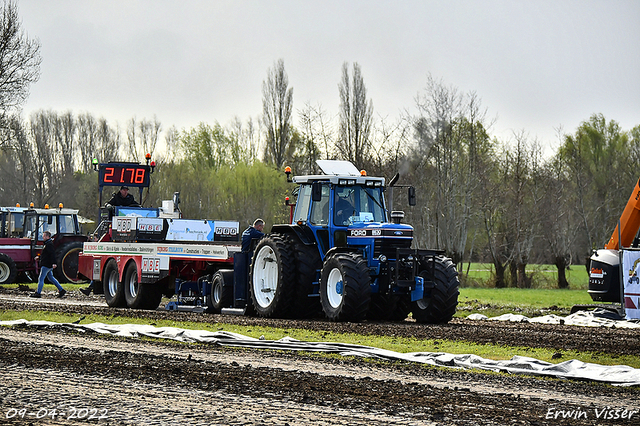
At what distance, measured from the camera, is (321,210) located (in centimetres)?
1616

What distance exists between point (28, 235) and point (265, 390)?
2382 cm

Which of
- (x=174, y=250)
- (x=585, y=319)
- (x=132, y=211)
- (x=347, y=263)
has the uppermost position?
(x=132, y=211)

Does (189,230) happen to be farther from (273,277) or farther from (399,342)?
(399,342)

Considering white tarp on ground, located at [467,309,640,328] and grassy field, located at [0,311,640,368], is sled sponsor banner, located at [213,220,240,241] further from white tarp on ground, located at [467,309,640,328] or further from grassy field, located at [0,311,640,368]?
white tarp on ground, located at [467,309,640,328]

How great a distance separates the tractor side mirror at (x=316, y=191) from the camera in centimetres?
1566

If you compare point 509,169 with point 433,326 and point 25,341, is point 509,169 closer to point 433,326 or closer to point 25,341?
point 433,326


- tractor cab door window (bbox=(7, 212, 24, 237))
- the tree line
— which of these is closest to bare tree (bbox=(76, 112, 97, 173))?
the tree line

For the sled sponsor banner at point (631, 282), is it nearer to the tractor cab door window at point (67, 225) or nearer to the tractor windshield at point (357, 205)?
the tractor windshield at point (357, 205)

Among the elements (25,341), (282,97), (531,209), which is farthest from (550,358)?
(282,97)

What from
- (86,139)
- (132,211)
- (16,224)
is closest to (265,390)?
(132,211)

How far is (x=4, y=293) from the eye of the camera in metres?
24.8

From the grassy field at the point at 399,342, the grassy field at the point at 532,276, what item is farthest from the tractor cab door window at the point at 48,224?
the grassy field at the point at 532,276

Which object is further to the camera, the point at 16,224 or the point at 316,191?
the point at 16,224

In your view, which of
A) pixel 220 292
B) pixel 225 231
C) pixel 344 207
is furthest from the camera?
pixel 225 231
